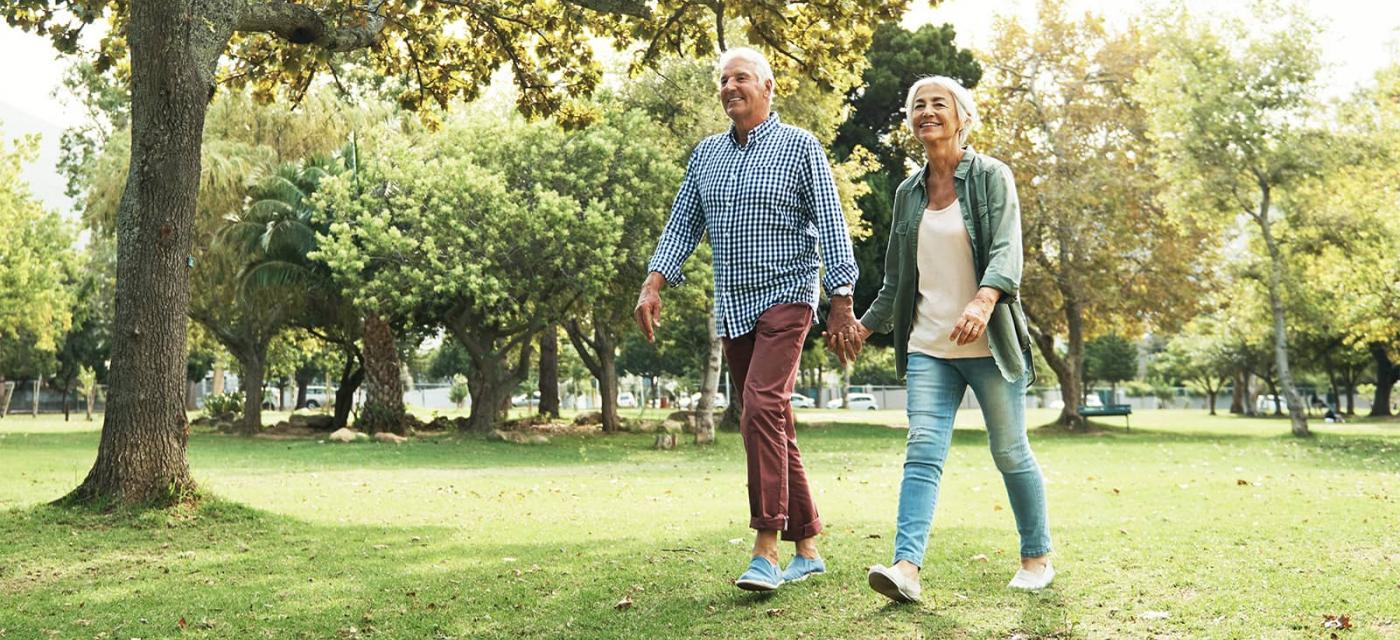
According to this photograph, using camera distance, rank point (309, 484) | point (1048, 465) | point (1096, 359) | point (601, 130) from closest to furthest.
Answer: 1. point (309, 484)
2. point (1048, 465)
3. point (601, 130)
4. point (1096, 359)

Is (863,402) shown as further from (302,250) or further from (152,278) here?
A: (152,278)

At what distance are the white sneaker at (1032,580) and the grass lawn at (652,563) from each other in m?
0.07

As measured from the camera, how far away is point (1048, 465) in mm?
16547

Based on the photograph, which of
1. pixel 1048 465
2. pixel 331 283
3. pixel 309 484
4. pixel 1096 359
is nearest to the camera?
pixel 309 484

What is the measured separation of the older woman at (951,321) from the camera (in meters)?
4.43

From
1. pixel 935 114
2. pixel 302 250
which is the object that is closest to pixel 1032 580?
pixel 935 114

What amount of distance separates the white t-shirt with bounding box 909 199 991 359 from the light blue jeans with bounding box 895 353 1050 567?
2.3 inches

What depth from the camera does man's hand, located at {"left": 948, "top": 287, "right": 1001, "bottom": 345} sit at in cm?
417

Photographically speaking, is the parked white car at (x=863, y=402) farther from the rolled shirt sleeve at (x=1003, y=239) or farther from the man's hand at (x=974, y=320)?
the man's hand at (x=974, y=320)

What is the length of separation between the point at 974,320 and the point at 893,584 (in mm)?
1050

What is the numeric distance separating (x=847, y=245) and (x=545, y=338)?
94.2ft

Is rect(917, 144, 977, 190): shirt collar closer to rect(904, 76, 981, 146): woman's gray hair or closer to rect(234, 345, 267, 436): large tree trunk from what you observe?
rect(904, 76, 981, 146): woman's gray hair

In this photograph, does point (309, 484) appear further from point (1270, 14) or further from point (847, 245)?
point (1270, 14)

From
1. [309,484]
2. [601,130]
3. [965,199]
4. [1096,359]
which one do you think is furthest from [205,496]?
[1096,359]
